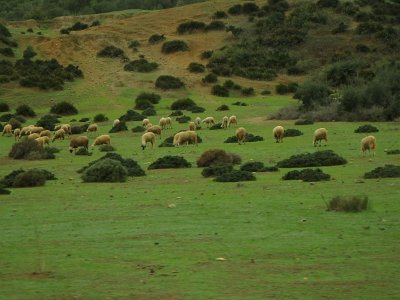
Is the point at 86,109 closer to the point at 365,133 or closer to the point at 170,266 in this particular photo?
the point at 365,133

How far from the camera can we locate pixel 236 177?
24.0 metres

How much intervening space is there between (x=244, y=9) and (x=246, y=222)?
241 feet

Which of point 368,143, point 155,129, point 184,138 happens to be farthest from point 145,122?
point 368,143

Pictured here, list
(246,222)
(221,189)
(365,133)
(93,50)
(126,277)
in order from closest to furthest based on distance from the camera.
→ (126,277)
(246,222)
(221,189)
(365,133)
(93,50)

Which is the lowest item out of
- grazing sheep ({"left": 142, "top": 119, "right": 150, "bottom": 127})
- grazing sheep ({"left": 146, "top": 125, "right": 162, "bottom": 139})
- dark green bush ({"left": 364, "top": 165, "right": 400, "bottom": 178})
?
grazing sheep ({"left": 142, "top": 119, "right": 150, "bottom": 127})

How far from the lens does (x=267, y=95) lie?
64500 millimetres

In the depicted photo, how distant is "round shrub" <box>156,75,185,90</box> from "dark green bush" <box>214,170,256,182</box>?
4014 cm

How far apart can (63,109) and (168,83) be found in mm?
11754

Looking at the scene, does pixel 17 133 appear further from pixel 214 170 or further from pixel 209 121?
pixel 214 170

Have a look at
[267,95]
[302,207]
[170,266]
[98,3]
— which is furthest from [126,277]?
[98,3]

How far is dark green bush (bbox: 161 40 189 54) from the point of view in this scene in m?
77.2

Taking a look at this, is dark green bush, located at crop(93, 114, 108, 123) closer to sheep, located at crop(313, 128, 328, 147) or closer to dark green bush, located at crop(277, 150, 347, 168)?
sheep, located at crop(313, 128, 328, 147)

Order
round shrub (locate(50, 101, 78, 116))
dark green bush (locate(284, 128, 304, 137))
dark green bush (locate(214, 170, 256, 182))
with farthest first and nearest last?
round shrub (locate(50, 101, 78, 116))
dark green bush (locate(284, 128, 304, 137))
dark green bush (locate(214, 170, 256, 182))

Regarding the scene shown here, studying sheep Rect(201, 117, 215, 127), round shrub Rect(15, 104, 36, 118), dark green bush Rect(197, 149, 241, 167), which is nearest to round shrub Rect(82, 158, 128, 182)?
dark green bush Rect(197, 149, 241, 167)
